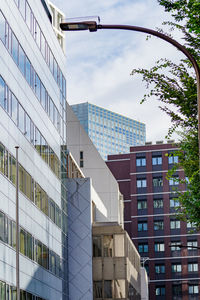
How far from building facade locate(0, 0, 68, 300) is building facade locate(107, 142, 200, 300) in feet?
258

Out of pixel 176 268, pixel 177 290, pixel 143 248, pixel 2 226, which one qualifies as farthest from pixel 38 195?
pixel 143 248

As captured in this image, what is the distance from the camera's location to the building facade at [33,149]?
38.3 metres

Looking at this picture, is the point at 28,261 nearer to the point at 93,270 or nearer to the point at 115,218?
the point at 93,270

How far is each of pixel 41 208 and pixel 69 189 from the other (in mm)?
14681

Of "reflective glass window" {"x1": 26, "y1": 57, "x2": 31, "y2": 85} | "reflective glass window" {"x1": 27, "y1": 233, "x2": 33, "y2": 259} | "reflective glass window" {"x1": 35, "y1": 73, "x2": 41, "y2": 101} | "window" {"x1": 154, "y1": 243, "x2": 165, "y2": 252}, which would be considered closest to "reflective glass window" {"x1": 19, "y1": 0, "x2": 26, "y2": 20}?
"reflective glass window" {"x1": 26, "y1": 57, "x2": 31, "y2": 85}

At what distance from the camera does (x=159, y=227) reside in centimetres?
13838

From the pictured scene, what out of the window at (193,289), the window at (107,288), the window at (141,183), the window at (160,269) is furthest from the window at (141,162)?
the window at (107,288)

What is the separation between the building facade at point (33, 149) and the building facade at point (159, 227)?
7857 cm

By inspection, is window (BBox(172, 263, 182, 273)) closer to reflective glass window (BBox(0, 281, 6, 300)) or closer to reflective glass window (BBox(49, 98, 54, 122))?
reflective glass window (BBox(49, 98, 54, 122))

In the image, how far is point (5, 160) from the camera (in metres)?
37.8

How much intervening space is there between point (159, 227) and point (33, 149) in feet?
311

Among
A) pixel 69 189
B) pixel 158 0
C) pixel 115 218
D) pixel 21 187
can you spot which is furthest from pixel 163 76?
pixel 115 218

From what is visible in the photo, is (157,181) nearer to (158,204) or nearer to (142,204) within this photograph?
(158,204)

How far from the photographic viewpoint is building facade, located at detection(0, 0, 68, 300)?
38.3 meters
